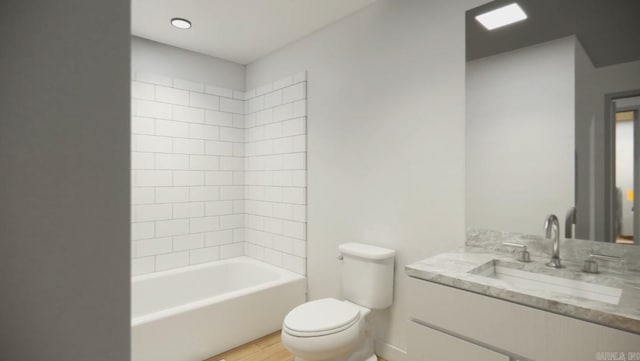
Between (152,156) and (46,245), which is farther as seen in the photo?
(152,156)

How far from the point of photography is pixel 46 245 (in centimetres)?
35

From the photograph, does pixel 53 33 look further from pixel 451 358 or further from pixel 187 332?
pixel 187 332

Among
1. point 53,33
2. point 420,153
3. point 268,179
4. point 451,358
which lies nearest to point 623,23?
point 420,153

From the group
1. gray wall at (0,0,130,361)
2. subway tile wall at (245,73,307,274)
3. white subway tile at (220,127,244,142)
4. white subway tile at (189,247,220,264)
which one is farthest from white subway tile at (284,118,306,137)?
gray wall at (0,0,130,361)

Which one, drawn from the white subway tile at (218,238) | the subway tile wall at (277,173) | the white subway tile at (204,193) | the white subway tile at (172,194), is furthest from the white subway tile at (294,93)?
the white subway tile at (218,238)

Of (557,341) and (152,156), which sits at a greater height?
(152,156)

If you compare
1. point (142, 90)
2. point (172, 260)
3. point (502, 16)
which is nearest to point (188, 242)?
point (172, 260)

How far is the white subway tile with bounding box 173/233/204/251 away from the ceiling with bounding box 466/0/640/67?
279 cm

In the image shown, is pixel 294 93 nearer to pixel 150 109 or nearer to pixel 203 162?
pixel 203 162

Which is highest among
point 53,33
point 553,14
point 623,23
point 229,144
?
point 553,14

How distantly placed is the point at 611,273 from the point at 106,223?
1.90 metres

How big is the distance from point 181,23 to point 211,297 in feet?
7.75

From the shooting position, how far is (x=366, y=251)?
85.4 inches

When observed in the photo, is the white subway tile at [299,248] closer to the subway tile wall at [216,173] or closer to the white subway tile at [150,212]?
the subway tile wall at [216,173]
